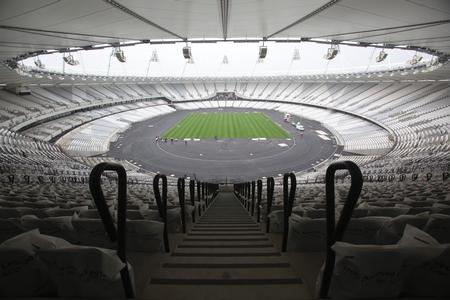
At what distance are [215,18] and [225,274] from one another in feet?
33.6

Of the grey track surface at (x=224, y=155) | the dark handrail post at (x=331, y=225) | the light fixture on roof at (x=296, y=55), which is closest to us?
the dark handrail post at (x=331, y=225)

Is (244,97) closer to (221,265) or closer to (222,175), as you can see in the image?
(222,175)

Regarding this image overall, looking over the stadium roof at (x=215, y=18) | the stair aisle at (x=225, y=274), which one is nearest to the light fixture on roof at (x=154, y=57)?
the stadium roof at (x=215, y=18)

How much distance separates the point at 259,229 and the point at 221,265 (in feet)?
9.20

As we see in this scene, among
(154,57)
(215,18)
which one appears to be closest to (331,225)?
(215,18)

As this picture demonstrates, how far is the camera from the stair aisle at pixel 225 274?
252 cm

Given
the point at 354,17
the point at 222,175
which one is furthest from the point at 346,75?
the point at 354,17

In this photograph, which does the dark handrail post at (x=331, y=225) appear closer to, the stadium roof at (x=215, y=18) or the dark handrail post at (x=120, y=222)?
the dark handrail post at (x=120, y=222)

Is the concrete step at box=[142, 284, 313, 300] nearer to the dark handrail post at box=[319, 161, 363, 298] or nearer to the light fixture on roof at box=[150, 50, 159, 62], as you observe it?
the dark handrail post at box=[319, 161, 363, 298]

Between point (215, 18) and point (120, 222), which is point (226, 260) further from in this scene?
point (215, 18)

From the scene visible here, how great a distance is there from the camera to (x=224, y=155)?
33.7 m

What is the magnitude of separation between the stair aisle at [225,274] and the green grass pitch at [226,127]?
37.4m

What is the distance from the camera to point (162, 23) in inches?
456

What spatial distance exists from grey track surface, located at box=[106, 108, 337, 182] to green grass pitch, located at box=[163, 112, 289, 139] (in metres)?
2.51
